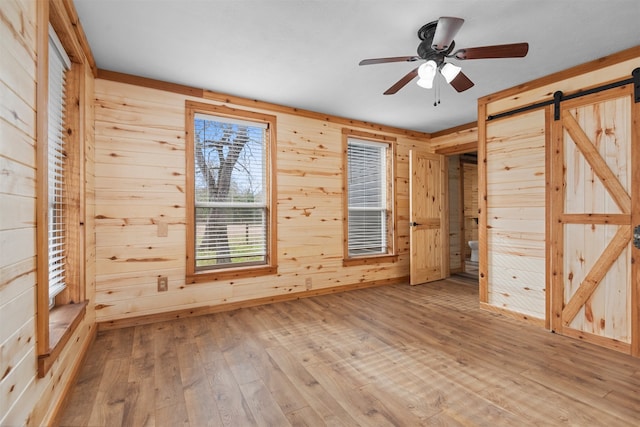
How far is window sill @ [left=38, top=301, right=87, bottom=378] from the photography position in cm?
141

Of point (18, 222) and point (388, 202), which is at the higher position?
point (388, 202)

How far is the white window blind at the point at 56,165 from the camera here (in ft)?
6.40

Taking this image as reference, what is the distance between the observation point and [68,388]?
1.83 meters

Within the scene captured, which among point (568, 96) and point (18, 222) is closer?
point (18, 222)

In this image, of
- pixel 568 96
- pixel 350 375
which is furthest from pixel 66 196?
pixel 568 96

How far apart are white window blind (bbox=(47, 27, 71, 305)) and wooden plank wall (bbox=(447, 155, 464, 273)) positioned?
5555mm

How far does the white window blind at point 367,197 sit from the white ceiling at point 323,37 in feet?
4.51

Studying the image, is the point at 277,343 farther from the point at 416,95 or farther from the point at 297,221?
the point at 416,95

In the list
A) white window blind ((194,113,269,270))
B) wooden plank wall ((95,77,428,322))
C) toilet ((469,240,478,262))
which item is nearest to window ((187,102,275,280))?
white window blind ((194,113,269,270))

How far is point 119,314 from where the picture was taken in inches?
114

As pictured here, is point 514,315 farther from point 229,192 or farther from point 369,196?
point 229,192

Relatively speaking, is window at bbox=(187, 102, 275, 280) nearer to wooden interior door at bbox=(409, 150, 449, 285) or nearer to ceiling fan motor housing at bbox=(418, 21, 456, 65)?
ceiling fan motor housing at bbox=(418, 21, 456, 65)

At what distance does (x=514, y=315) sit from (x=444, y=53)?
275cm

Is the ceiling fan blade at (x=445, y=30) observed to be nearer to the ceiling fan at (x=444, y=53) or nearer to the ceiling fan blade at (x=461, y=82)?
the ceiling fan at (x=444, y=53)
